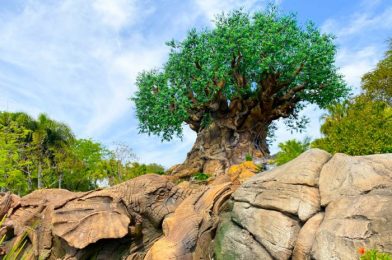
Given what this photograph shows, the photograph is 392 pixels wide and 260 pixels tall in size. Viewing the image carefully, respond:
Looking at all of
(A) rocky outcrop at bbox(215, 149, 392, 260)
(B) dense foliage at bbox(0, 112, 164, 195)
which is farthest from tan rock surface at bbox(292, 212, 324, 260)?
(B) dense foliage at bbox(0, 112, 164, 195)

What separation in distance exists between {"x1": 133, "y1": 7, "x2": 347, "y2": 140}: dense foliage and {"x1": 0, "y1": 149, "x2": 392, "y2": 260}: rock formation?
12.4 m

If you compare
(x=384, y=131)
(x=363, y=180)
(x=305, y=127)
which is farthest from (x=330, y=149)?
(x=305, y=127)

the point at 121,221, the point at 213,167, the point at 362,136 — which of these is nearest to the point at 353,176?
the point at 121,221

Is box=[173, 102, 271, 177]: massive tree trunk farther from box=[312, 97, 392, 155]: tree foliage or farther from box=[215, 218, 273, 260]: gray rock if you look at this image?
box=[215, 218, 273, 260]: gray rock

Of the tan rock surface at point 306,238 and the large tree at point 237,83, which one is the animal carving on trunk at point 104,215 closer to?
the tan rock surface at point 306,238

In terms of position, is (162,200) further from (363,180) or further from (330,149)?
(330,149)

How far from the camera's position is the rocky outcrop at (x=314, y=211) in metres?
5.55

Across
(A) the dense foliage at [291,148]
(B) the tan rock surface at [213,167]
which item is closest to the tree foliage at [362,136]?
(A) the dense foliage at [291,148]

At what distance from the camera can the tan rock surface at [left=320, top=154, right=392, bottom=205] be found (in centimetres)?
633

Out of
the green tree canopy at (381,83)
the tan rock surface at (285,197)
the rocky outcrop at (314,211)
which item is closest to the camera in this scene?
the rocky outcrop at (314,211)

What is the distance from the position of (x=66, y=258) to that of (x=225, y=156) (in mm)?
16305

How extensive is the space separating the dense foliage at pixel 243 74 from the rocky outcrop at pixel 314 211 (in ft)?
48.0

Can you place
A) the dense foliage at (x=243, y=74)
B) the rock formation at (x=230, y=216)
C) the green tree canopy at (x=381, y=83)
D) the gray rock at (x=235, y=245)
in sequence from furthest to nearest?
the green tree canopy at (x=381, y=83) → the dense foliage at (x=243, y=74) → the gray rock at (x=235, y=245) → the rock formation at (x=230, y=216)

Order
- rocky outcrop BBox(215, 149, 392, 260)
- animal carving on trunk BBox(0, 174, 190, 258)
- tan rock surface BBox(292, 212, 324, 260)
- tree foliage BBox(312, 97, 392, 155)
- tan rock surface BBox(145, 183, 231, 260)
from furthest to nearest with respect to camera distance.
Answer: tree foliage BBox(312, 97, 392, 155), animal carving on trunk BBox(0, 174, 190, 258), tan rock surface BBox(145, 183, 231, 260), tan rock surface BBox(292, 212, 324, 260), rocky outcrop BBox(215, 149, 392, 260)
